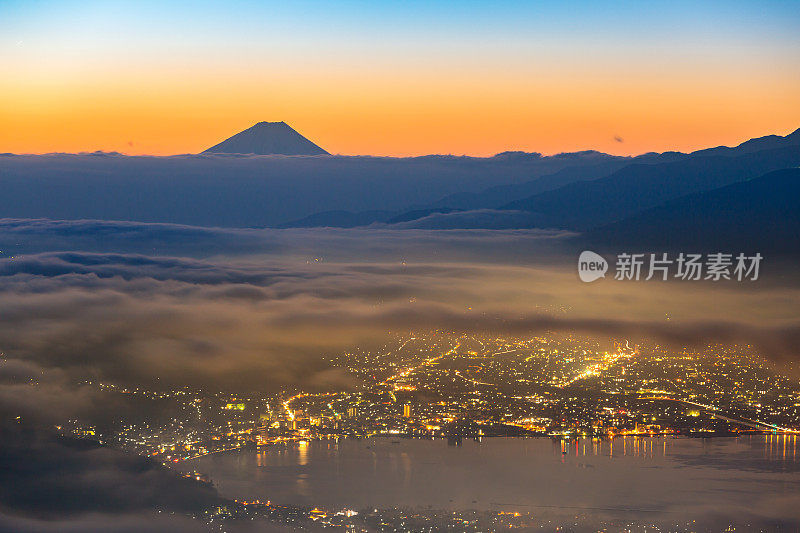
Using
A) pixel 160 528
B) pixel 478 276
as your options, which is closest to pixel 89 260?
pixel 478 276

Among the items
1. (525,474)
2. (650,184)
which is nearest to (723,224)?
(650,184)

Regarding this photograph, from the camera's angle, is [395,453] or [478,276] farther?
[478,276]

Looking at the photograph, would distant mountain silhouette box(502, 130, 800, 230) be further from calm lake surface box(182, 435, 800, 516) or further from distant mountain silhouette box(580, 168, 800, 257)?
calm lake surface box(182, 435, 800, 516)

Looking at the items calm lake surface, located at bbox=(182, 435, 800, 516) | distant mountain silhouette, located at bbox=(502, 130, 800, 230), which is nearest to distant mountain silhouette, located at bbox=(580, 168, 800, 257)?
distant mountain silhouette, located at bbox=(502, 130, 800, 230)

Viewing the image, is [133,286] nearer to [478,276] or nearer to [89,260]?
[89,260]

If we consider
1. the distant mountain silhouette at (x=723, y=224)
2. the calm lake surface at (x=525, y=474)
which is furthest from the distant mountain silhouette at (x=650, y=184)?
the calm lake surface at (x=525, y=474)

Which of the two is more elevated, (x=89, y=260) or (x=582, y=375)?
(x=89, y=260)

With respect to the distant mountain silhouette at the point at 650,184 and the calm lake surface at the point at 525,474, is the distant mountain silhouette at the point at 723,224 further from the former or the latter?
the calm lake surface at the point at 525,474

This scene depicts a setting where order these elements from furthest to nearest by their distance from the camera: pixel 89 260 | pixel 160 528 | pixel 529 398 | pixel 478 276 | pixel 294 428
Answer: pixel 478 276 < pixel 89 260 < pixel 529 398 < pixel 294 428 < pixel 160 528
